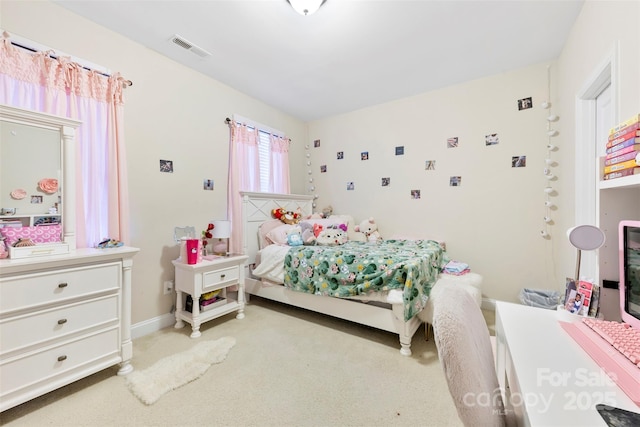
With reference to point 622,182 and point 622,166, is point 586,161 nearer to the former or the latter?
point 622,166

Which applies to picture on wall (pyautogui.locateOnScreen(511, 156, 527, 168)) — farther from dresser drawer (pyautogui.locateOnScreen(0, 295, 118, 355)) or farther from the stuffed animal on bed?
dresser drawer (pyautogui.locateOnScreen(0, 295, 118, 355))

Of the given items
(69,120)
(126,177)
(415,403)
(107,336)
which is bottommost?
(415,403)

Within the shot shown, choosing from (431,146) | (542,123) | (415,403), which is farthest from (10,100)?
(542,123)

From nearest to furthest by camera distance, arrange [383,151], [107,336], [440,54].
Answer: [107,336] → [440,54] → [383,151]

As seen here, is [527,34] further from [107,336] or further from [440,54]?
[107,336]

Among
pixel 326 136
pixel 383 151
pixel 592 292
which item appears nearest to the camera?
pixel 592 292

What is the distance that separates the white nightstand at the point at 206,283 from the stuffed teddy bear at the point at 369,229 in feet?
5.45

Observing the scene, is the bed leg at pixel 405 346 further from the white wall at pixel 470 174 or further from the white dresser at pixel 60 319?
the white dresser at pixel 60 319

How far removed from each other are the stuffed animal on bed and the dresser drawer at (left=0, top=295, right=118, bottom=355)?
1854mm

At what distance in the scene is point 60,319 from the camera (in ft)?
4.71

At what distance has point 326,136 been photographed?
159 inches

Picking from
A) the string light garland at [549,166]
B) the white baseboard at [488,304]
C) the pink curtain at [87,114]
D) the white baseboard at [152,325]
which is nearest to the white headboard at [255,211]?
the white baseboard at [152,325]

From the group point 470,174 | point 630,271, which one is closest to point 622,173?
point 630,271

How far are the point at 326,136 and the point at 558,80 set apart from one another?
274 cm
